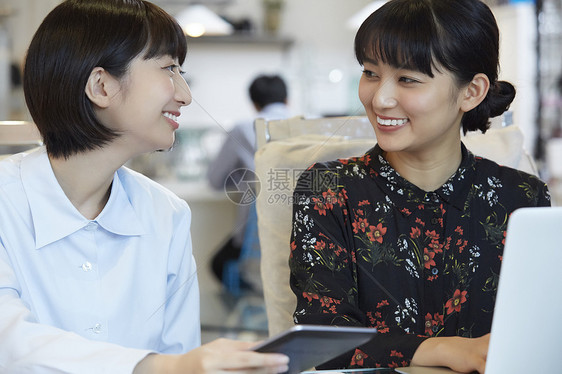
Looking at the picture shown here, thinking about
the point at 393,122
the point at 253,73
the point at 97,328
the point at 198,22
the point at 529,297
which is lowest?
the point at 97,328

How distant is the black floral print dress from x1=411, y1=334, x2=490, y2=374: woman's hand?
5.0 inches

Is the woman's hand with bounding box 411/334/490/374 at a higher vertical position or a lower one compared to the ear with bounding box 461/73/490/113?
lower

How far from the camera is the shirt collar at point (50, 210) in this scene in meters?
0.88

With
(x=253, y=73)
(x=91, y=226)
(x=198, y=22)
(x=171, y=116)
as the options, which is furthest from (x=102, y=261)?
(x=253, y=73)

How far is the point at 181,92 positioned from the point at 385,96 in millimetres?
321

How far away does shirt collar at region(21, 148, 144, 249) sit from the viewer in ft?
2.90

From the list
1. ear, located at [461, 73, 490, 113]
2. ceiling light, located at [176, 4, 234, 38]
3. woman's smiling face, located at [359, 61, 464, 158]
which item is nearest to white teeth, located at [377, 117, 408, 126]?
woman's smiling face, located at [359, 61, 464, 158]

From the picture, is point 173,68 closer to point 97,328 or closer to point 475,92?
point 97,328

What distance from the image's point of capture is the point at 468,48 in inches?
40.3

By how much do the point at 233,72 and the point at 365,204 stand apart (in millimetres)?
3656

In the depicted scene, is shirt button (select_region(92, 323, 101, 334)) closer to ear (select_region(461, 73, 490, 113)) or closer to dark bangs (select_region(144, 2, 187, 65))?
dark bangs (select_region(144, 2, 187, 65))

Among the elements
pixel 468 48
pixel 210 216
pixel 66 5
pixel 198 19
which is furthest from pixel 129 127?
pixel 198 19

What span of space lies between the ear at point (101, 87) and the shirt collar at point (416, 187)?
45 centimetres

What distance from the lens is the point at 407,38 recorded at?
997 millimetres
